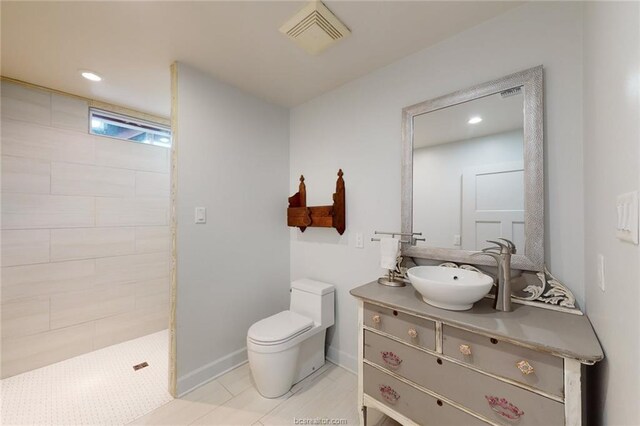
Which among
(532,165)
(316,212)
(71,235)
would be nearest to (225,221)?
(316,212)

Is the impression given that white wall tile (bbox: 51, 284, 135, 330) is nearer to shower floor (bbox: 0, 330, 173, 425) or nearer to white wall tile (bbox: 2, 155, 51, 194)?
shower floor (bbox: 0, 330, 173, 425)

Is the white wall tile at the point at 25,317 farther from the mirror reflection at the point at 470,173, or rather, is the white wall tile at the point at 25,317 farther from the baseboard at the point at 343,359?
the mirror reflection at the point at 470,173

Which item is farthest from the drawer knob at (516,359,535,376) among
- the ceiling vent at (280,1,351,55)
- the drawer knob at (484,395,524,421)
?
the ceiling vent at (280,1,351,55)

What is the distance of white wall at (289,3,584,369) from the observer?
1.22 m

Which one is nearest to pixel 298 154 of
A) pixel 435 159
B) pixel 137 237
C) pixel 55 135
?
pixel 435 159

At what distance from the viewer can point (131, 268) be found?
2.55 m

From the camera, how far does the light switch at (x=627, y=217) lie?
1.90 feet

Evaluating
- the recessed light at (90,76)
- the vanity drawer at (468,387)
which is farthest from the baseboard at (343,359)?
the recessed light at (90,76)

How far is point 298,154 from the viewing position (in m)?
2.52

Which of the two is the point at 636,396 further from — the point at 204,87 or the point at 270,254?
the point at 204,87

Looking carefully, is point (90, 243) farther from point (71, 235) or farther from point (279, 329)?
point (279, 329)

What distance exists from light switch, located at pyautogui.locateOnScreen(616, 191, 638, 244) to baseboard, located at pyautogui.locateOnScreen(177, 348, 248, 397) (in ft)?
7.79

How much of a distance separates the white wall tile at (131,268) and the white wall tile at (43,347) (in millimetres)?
433

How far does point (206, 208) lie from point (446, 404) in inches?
74.9
